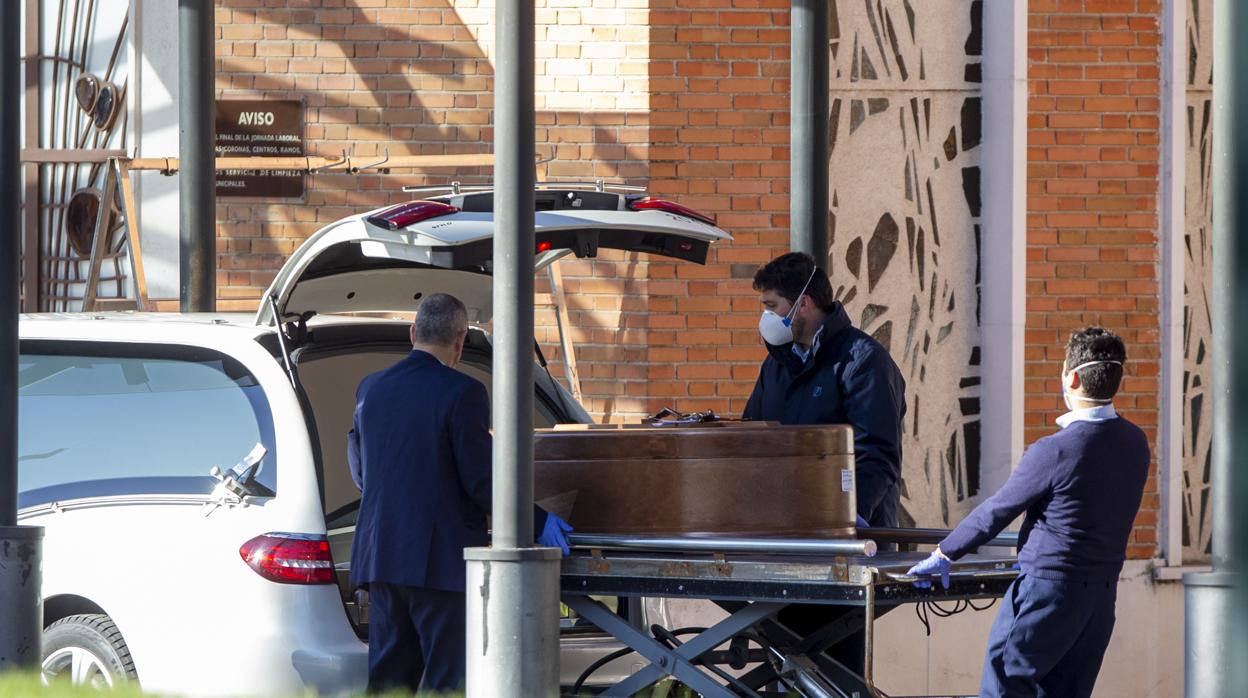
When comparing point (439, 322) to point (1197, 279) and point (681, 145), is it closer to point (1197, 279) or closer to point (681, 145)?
point (681, 145)

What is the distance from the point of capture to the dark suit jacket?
550 cm

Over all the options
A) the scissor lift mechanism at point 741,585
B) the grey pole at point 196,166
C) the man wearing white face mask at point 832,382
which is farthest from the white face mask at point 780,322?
the grey pole at point 196,166

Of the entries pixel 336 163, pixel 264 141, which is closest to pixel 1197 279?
pixel 336 163

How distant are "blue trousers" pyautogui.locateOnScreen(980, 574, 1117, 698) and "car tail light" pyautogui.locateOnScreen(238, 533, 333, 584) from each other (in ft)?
6.73

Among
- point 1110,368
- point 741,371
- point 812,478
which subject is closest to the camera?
point 1110,368

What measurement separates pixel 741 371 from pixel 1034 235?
1867mm

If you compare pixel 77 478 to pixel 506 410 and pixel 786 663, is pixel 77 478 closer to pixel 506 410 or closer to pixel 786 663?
pixel 506 410

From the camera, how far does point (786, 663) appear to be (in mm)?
5617

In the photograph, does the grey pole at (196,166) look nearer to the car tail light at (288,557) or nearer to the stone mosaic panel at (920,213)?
the stone mosaic panel at (920,213)

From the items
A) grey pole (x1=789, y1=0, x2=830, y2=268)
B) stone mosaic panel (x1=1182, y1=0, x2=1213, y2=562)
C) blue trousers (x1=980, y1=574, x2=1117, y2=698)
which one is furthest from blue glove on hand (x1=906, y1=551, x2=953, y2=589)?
stone mosaic panel (x1=1182, y1=0, x2=1213, y2=562)

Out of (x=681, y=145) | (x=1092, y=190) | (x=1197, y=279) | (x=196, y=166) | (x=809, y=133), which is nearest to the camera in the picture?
(x=809, y=133)

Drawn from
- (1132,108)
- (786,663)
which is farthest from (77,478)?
(1132,108)

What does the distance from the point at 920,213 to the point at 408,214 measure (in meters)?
5.02

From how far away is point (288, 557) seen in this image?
5316 mm
